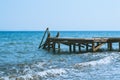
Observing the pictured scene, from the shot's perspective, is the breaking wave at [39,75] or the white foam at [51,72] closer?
the breaking wave at [39,75]

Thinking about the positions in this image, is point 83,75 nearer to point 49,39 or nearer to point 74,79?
point 74,79

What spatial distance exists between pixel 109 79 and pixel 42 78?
11.0ft

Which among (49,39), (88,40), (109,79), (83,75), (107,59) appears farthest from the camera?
(49,39)

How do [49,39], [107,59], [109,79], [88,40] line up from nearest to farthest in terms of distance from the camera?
[109,79] < [107,59] < [88,40] < [49,39]

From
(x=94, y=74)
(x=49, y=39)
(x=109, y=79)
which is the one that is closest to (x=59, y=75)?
(x=94, y=74)

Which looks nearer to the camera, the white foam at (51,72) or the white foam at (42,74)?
the white foam at (42,74)

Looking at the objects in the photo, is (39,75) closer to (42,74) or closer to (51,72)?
(42,74)

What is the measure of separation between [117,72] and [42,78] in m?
4.26

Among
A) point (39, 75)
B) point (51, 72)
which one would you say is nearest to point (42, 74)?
point (39, 75)

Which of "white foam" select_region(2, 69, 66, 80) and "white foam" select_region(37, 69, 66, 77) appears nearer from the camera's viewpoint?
"white foam" select_region(2, 69, 66, 80)

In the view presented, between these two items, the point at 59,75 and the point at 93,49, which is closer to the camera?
the point at 59,75

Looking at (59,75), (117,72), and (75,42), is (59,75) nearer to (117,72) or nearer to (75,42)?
(117,72)

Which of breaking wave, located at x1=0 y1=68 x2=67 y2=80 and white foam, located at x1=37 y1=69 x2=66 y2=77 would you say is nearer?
breaking wave, located at x1=0 y1=68 x2=67 y2=80

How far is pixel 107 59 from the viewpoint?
23.7 meters
